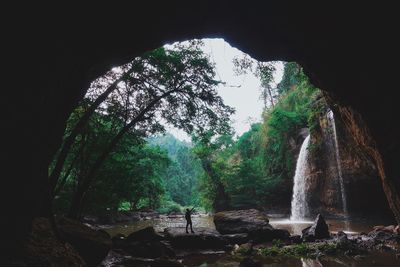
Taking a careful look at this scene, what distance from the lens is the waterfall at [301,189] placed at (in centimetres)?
2695

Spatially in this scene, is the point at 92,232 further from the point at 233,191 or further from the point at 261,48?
the point at 233,191

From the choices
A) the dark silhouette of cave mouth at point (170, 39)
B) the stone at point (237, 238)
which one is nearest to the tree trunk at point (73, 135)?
the dark silhouette of cave mouth at point (170, 39)

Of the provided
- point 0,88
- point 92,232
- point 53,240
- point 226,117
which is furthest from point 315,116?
point 0,88

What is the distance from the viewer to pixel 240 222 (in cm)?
1611

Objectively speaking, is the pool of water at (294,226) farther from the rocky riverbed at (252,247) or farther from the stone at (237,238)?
the stone at (237,238)

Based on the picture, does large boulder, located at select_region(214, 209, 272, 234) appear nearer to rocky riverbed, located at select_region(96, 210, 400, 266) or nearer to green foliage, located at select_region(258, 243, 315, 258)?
rocky riverbed, located at select_region(96, 210, 400, 266)

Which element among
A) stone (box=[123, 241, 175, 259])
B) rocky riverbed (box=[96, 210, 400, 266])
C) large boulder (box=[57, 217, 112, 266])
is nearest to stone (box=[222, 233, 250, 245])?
rocky riverbed (box=[96, 210, 400, 266])

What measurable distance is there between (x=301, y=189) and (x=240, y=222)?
1384 centimetres

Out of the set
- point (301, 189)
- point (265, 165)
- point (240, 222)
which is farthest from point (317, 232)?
point (265, 165)

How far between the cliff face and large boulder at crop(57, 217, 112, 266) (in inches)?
631

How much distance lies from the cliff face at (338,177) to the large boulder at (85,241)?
16017 millimetres

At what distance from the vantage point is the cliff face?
2158cm

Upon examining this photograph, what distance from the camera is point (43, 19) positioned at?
14.9 ft

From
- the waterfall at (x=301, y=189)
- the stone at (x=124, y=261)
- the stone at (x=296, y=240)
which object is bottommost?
the stone at (x=124, y=261)
